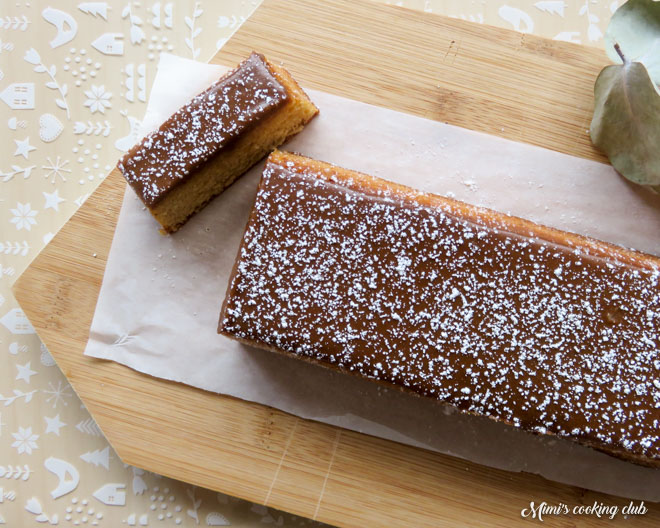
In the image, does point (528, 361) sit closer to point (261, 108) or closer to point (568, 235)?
point (568, 235)

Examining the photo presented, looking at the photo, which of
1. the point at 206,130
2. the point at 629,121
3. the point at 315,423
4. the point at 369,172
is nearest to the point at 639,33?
the point at 629,121

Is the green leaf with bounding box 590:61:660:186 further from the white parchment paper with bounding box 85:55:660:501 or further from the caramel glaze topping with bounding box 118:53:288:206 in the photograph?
the caramel glaze topping with bounding box 118:53:288:206

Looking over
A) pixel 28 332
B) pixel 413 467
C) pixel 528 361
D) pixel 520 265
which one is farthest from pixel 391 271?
pixel 28 332

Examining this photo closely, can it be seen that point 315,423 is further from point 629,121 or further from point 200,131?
point 629,121

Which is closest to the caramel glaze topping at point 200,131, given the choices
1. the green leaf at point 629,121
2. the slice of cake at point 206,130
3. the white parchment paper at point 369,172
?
the slice of cake at point 206,130

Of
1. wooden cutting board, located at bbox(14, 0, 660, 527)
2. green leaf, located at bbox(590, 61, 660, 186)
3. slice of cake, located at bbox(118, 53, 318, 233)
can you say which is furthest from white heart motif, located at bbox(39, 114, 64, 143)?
green leaf, located at bbox(590, 61, 660, 186)

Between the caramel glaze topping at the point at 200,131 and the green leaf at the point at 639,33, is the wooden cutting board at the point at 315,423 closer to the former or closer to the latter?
the green leaf at the point at 639,33
